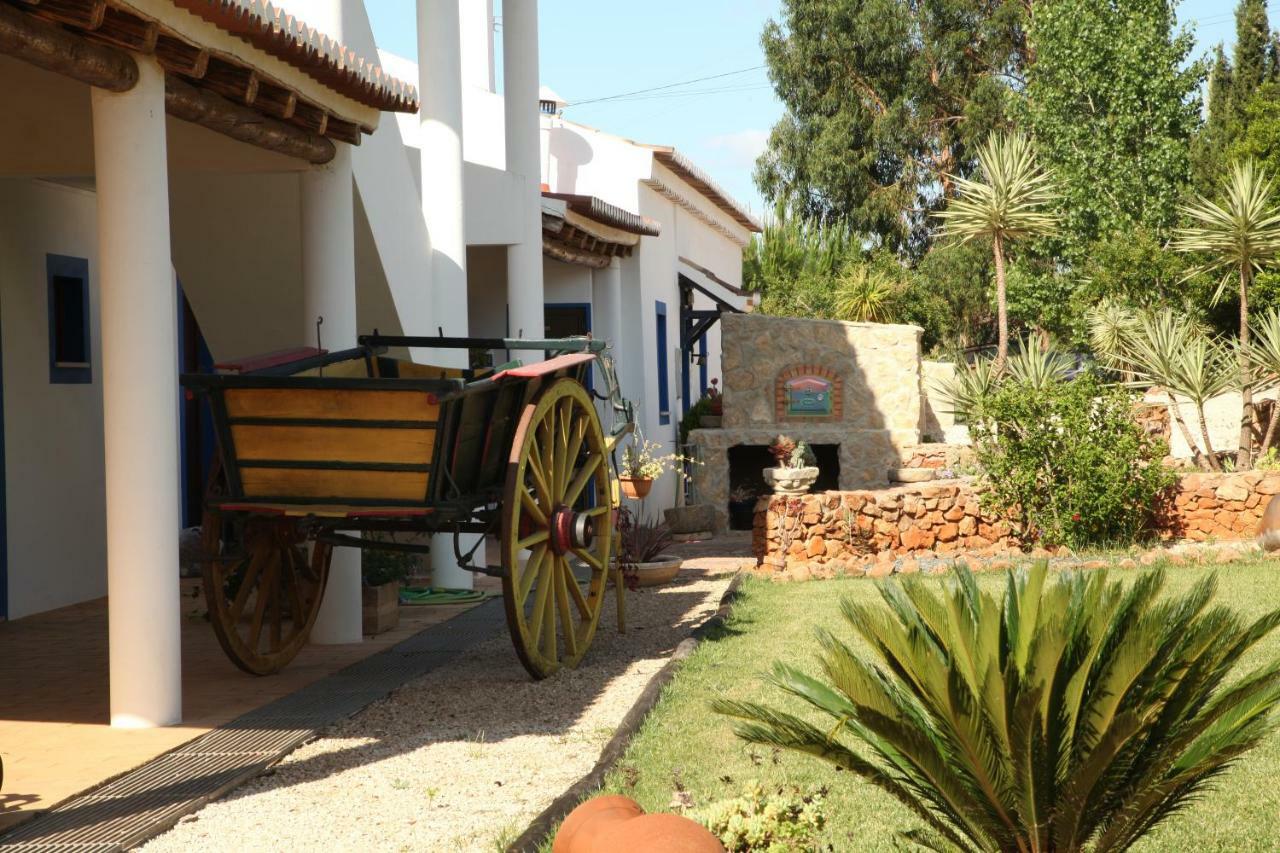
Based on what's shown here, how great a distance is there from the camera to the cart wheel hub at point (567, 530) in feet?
24.0

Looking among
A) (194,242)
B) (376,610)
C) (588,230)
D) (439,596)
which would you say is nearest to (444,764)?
(376,610)

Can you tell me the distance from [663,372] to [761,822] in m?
15.7

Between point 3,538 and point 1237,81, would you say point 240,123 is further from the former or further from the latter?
point 1237,81

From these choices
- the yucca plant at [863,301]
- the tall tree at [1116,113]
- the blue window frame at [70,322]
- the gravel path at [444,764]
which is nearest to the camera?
the gravel path at [444,764]

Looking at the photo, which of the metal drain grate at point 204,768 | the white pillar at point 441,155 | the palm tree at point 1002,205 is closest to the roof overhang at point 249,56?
the white pillar at point 441,155

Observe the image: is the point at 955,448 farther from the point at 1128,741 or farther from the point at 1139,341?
the point at 1128,741

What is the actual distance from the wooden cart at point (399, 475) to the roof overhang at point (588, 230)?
556 cm

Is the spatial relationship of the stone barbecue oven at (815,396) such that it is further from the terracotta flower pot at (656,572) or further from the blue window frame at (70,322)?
the blue window frame at (70,322)

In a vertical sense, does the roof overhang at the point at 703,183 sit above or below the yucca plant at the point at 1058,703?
above

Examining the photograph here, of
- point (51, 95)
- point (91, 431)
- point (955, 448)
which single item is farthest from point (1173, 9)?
point (51, 95)

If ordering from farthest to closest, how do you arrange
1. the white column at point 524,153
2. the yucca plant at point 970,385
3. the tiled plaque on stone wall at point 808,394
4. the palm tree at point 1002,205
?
the tiled plaque on stone wall at point 808,394
the palm tree at point 1002,205
the yucca plant at point 970,385
the white column at point 524,153

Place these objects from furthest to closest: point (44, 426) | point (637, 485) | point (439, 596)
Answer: point (637, 485)
point (439, 596)
point (44, 426)

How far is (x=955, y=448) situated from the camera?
19000mm

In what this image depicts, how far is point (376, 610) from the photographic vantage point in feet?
30.8
